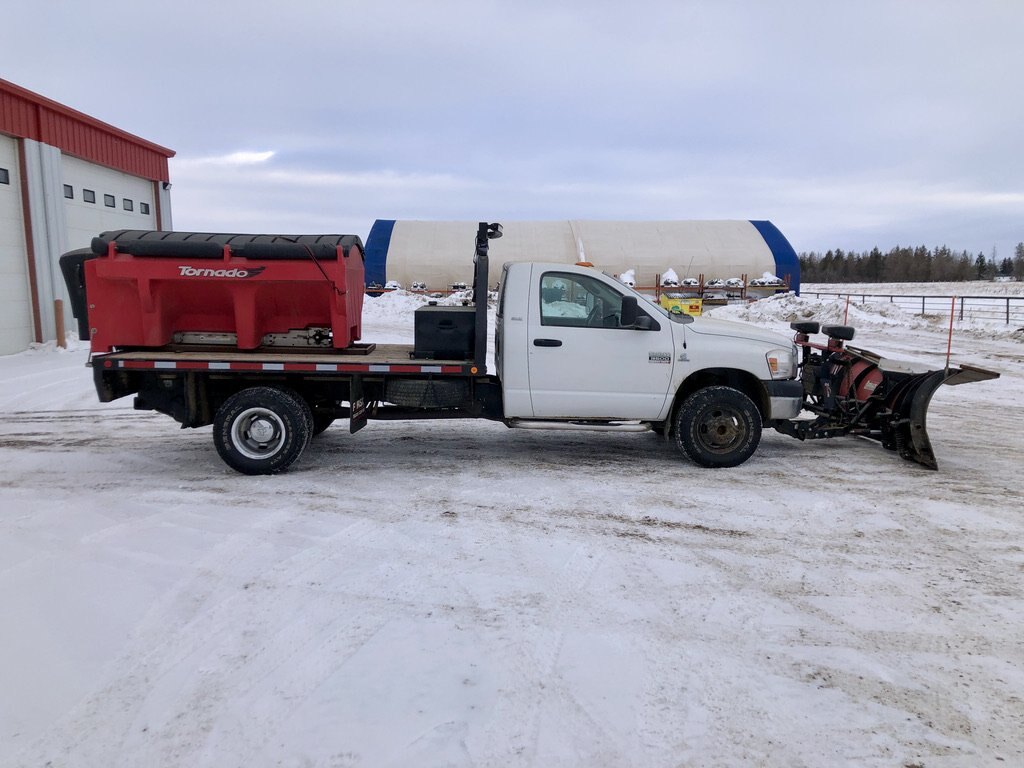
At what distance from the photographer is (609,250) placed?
36.8 meters

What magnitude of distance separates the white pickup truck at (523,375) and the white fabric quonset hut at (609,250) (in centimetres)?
2852

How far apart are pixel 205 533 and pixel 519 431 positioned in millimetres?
4560

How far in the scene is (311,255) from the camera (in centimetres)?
681

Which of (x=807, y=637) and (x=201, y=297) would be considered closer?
(x=807, y=637)

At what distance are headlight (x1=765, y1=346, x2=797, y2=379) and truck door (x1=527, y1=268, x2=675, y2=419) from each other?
1.06 meters

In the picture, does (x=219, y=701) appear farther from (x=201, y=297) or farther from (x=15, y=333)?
(x=15, y=333)

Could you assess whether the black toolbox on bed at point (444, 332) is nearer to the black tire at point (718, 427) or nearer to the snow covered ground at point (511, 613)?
the snow covered ground at point (511, 613)

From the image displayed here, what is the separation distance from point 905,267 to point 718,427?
8664cm

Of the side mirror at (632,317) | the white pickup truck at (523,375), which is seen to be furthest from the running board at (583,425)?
the side mirror at (632,317)

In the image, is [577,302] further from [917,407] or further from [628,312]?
[917,407]

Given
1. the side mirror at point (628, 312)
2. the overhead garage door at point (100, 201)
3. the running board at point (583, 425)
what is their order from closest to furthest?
the side mirror at point (628, 312)
the running board at point (583, 425)
the overhead garage door at point (100, 201)

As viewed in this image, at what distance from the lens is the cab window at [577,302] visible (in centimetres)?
696

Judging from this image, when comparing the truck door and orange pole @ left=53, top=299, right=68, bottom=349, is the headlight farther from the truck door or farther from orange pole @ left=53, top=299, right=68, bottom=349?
orange pole @ left=53, top=299, right=68, bottom=349

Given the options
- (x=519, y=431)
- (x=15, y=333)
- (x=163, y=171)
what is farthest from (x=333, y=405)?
(x=163, y=171)
